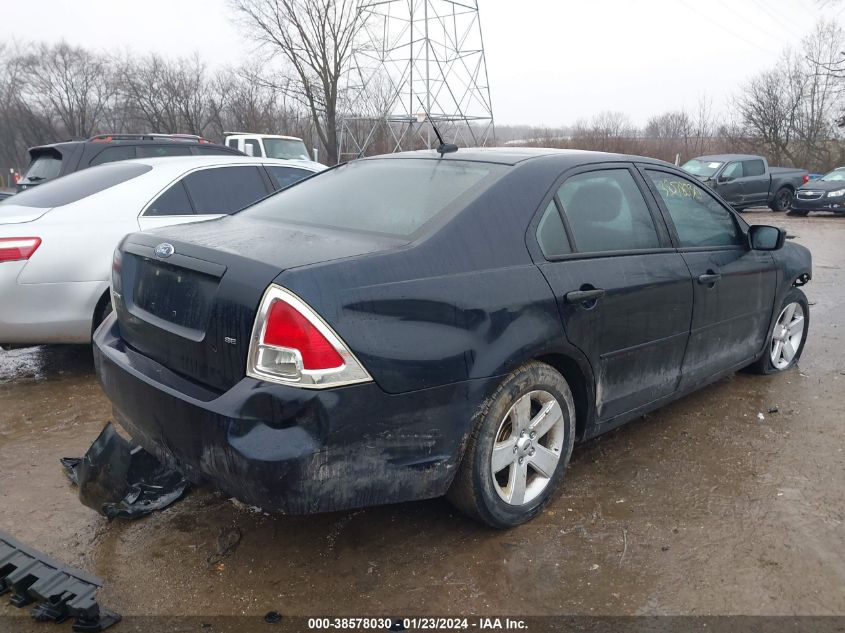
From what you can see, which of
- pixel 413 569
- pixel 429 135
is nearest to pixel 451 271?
pixel 413 569

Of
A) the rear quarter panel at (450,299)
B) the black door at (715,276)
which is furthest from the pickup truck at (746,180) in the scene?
the rear quarter panel at (450,299)

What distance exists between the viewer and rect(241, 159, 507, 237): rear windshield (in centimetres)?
276

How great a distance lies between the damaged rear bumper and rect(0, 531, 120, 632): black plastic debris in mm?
501

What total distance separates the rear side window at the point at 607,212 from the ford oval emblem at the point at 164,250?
5.53ft

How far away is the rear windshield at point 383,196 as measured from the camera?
9.05 feet

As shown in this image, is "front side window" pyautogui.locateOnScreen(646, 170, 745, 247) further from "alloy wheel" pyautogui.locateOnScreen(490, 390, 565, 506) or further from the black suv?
the black suv

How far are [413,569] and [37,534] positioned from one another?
63.5 inches

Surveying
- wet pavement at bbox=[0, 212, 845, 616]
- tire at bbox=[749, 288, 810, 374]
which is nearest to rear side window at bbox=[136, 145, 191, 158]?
wet pavement at bbox=[0, 212, 845, 616]

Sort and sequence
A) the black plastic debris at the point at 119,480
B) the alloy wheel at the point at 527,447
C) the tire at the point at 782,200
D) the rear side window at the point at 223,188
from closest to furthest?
the alloy wheel at the point at 527,447, the black plastic debris at the point at 119,480, the rear side window at the point at 223,188, the tire at the point at 782,200

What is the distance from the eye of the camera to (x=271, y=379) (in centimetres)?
216

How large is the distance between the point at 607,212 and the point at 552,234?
0.49 m

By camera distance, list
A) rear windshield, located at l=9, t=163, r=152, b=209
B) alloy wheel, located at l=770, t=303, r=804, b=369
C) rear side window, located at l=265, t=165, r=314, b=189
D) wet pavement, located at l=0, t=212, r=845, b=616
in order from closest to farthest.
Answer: wet pavement, located at l=0, t=212, r=845, b=616, rear windshield, located at l=9, t=163, r=152, b=209, alloy wheel, located at l=770, t=303, r=804, b=369, rear side window, located at l=265, t=165, r=314, b=189

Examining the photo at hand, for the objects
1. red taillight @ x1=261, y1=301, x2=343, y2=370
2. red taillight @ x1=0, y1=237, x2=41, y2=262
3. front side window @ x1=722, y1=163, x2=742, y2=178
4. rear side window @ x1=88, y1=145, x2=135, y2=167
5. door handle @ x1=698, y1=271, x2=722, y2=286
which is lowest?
front side window @ x1=722, y1=163, x2=742, y2=178

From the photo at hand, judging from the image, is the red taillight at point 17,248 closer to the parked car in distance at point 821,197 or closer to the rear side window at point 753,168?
the rear side window at point 753,168
